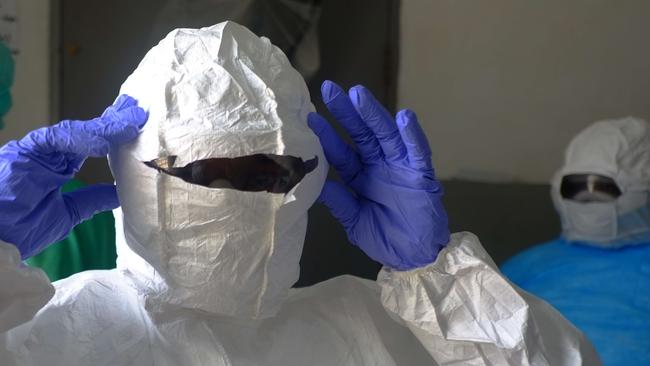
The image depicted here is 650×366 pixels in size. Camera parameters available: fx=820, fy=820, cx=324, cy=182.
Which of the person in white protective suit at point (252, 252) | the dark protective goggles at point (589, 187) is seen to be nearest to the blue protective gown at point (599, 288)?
the dark protective goggles at point (589, 187)

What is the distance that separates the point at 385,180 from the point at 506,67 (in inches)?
54.4

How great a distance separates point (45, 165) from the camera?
96 cm

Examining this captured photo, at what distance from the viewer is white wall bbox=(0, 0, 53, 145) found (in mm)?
1965

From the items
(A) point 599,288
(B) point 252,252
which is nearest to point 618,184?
(A) point 599,288

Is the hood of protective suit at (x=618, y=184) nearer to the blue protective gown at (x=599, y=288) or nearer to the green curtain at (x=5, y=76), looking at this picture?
the blue protective gown at (x=599, y=288)

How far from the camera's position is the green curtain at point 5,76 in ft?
5.23

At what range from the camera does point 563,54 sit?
2.37m

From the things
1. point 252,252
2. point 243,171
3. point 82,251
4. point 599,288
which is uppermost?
point 243,171

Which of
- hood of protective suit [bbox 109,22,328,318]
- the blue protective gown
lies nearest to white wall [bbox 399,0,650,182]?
the blue protective gown

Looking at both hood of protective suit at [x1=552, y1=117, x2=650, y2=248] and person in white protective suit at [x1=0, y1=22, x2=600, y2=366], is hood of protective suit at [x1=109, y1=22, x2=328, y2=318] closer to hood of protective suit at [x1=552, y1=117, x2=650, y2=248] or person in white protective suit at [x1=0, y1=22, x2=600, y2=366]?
person in white protective suit at [x1=0, y1=22, x2=600, y2=366]

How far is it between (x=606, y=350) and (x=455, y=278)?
0.98m

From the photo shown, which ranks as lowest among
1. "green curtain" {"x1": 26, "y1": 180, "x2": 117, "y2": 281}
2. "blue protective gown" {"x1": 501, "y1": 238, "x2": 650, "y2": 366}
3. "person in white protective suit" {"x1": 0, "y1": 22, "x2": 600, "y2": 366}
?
"blue protective gown" {"x1": 501, "y1": 238, "x2": 650, "y2": 366}

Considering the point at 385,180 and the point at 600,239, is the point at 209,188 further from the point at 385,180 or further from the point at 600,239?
the point at 600,239

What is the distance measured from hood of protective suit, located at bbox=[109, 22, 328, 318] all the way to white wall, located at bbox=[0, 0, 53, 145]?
1032 millimetres
